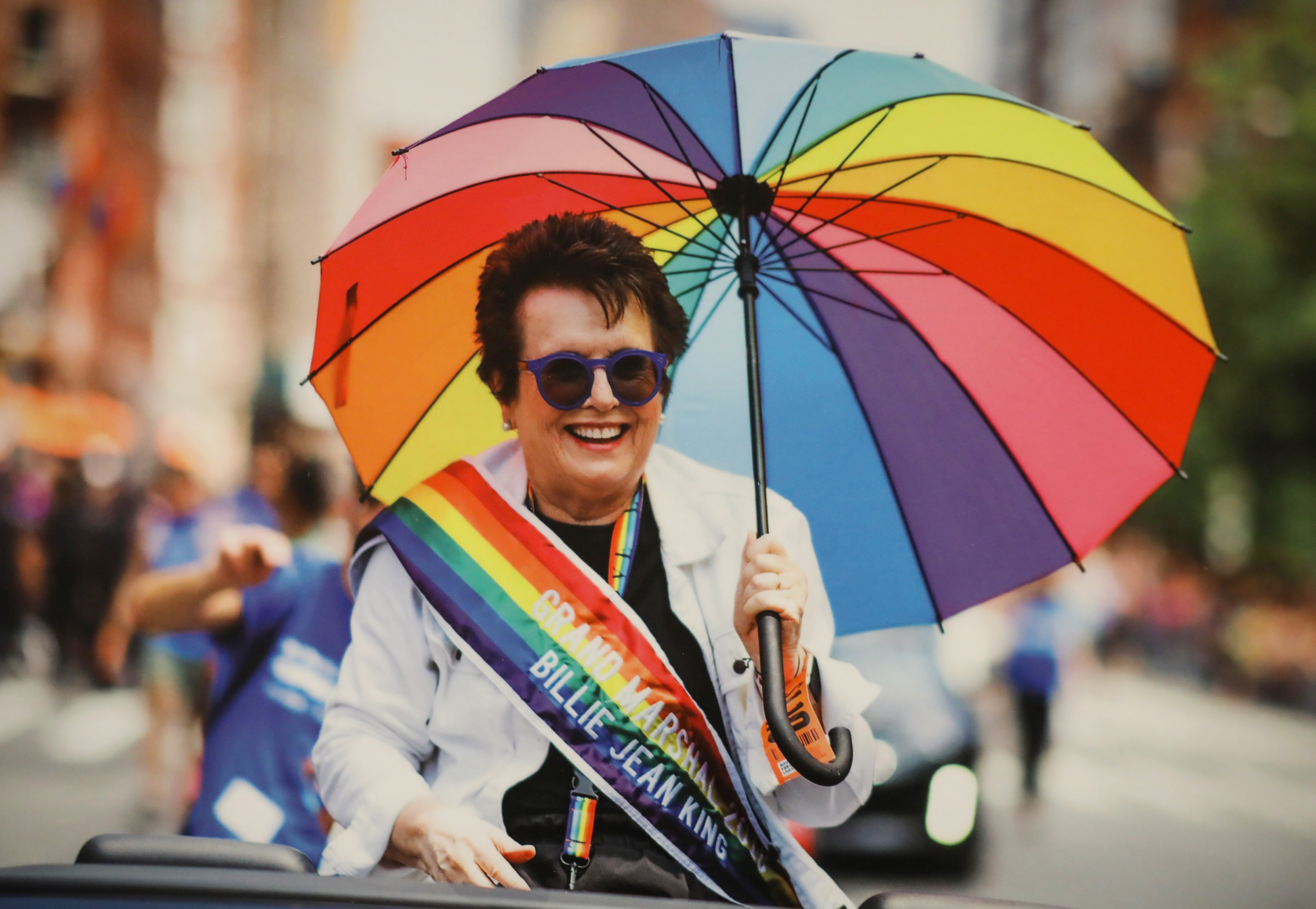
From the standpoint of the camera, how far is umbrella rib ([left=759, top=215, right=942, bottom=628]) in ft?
8.34

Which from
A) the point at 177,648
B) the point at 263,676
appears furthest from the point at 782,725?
the point at 177,648

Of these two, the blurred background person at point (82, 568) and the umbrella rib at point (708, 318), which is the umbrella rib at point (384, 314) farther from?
the blurred background person at point (82, 568)

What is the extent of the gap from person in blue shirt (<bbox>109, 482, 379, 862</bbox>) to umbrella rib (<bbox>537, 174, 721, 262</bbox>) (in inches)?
35.2

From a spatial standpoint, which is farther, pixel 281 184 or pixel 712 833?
pixel 281 184

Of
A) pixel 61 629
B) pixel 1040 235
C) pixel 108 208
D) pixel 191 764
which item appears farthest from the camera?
pixel 108 208

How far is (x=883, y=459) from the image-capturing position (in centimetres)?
257

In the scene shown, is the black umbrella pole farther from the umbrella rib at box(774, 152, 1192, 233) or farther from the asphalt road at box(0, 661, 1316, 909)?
the asphalt road at box(0, 661, 1316, 909)

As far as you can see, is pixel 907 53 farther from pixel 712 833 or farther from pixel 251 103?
pixel 251 103

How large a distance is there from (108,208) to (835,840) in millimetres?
27251

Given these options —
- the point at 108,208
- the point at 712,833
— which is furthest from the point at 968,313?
the point at 108,208

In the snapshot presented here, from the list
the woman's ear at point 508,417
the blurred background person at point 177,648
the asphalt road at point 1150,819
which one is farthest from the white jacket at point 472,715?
the blurred background person at point 177,648

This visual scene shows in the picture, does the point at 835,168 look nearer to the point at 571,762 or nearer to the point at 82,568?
the point at 571,762

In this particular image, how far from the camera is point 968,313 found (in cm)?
260

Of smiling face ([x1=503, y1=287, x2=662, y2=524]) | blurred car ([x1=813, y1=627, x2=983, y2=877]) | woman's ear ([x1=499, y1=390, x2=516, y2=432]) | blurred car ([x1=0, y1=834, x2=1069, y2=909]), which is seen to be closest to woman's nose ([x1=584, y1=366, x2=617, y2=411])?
smiling face ([x1=503, y1=287, x2=662, y2=524])
